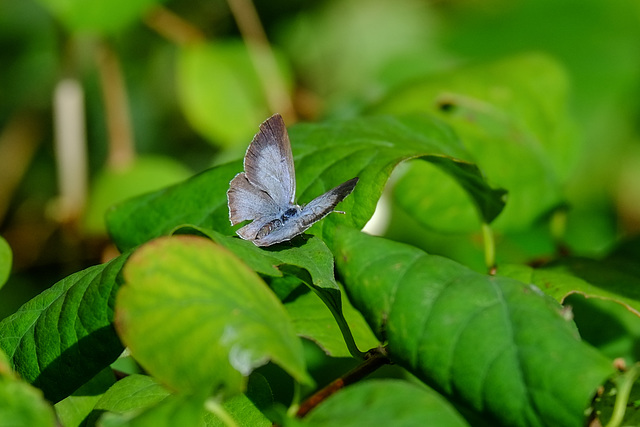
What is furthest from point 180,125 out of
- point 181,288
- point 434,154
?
point 181,288

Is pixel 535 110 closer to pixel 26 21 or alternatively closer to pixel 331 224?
pixel 331 224

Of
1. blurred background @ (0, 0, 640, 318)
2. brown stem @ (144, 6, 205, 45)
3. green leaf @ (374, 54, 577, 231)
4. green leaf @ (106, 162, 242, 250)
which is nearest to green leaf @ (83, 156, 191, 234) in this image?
blurred background @ (0, 0, 640, 318)

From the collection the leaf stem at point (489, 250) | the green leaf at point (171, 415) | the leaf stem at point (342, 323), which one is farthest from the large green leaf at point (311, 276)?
the leaf stem at point (489, 250)

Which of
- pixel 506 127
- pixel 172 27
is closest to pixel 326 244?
pixel 506 127

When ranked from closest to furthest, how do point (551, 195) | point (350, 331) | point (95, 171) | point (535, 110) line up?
point (350, 331)
point (551, 195)
point (535, 110)
point (95, 171)

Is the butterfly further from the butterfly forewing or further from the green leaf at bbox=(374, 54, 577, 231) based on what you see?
the green leaf at bbox=(374, 54, 577, 231)

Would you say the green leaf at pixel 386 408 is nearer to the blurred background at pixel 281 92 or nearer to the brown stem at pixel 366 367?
the brown stem at pixel 366 367
